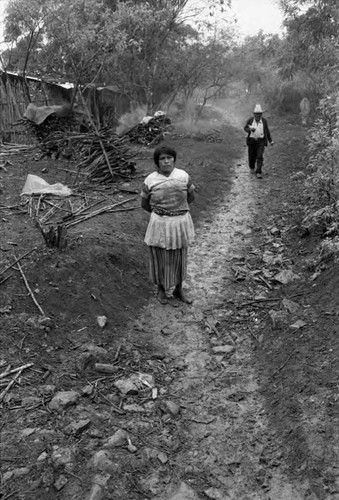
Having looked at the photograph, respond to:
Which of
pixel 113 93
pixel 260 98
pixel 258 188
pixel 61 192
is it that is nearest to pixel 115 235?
pixel 61 192

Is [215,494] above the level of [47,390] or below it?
below

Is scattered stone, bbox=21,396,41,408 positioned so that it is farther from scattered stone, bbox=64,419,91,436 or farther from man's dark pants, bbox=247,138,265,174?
man's dark pants, bbox=247,138,265,174

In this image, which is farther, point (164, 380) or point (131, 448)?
point (164, 380)

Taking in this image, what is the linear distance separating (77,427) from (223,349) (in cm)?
174

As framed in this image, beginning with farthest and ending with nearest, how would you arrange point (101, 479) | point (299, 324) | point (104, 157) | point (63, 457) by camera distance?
point (104, 157), point (299, 324), point (63, 457), point (101, 479)

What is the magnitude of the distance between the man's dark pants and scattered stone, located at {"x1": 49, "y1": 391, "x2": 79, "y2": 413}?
8.41 m

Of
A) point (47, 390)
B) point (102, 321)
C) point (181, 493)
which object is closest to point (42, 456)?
point (47, 390)

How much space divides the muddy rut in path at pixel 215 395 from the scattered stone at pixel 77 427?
594 mm

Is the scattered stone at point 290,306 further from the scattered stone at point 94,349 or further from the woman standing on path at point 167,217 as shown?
the scattered stone at point 94,349

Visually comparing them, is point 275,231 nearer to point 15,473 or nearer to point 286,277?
point 286,277

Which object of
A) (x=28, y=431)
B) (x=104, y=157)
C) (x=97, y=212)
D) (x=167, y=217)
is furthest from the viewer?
(x=104, y=157)

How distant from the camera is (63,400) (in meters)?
3.37

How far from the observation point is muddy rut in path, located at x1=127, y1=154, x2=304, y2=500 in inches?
114

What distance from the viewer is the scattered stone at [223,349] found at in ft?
14.3
